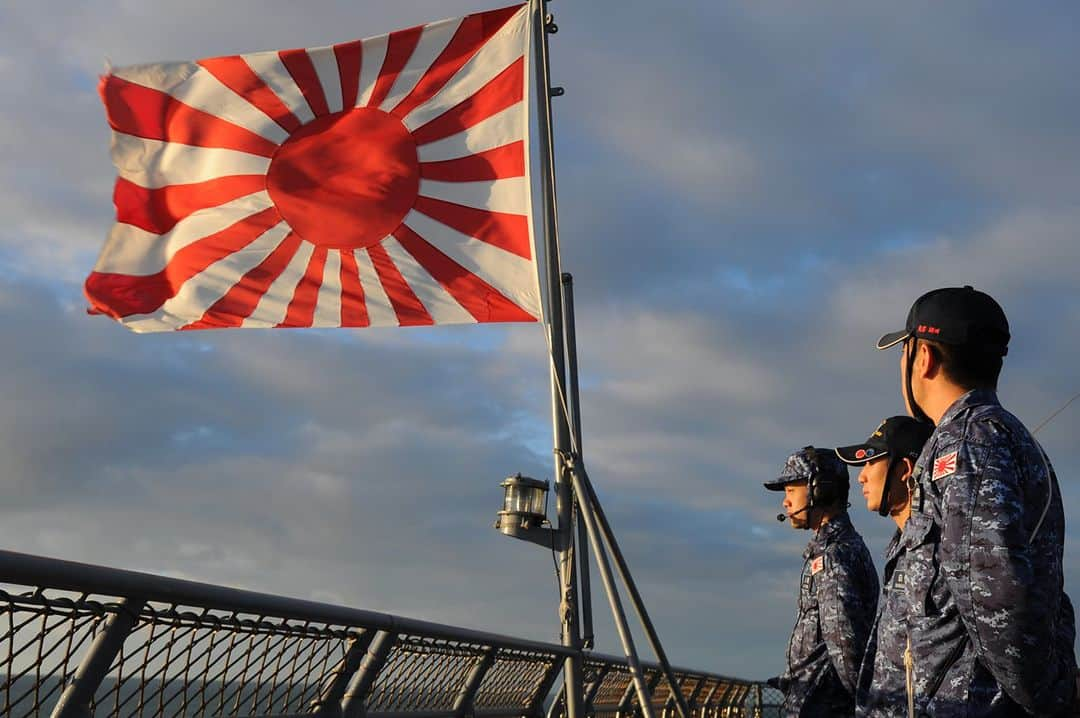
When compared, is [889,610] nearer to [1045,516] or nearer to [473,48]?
[1045,516]

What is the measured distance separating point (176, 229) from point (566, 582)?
3243mm

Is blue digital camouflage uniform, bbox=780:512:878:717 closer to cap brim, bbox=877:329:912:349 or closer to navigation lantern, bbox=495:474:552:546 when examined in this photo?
navigation lantern, bbox=495:474:552:546

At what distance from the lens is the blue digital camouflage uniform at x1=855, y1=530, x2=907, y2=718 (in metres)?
3.22

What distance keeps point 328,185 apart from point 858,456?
3879 millimetres

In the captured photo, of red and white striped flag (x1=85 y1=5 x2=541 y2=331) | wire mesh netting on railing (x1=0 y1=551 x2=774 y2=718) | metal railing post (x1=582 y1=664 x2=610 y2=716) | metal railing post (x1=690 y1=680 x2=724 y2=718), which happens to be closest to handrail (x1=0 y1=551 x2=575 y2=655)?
wire mesh netting on railing (x1=0 y1=551 x2=774 y2=718)

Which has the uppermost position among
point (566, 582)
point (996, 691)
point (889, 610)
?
point (566, 582)

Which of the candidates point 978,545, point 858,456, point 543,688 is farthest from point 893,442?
point 543,688

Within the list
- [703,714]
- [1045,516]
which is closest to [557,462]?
[1045,516]

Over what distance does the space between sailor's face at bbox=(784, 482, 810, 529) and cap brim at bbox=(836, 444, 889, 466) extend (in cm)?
118

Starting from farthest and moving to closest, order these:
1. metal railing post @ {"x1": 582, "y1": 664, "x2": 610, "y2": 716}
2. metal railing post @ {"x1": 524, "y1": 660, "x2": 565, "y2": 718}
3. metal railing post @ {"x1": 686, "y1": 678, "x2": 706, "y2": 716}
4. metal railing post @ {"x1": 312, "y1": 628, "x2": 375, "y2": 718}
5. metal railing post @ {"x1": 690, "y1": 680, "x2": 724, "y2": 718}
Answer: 1. metal railing post @ {"x1": 690, "y1": 680, "x2": 724, "y2": 718}
2. metal railing post @ {"x1": 686, "y1": 678, "x2": 706, "y2": 716}
3. metal railing post @ {"x1": 582, "y1": 664, "x2": 610, "y2": 716}
4. metal railing post @ {"x1": 524, "y1": 660, "x2": 565, "y2": 718}
5. metal railing post @ {"x1": 312, "y1": 628, "x2": 375, "y2": 718}

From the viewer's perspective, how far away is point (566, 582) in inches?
249

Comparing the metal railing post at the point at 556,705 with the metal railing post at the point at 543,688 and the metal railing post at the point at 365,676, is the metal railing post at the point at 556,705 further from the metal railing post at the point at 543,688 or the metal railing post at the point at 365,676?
the metal railing post at the point at 365,676

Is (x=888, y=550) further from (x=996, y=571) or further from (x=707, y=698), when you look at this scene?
(x=707, y=698)

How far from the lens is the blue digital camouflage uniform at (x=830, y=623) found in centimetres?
558
